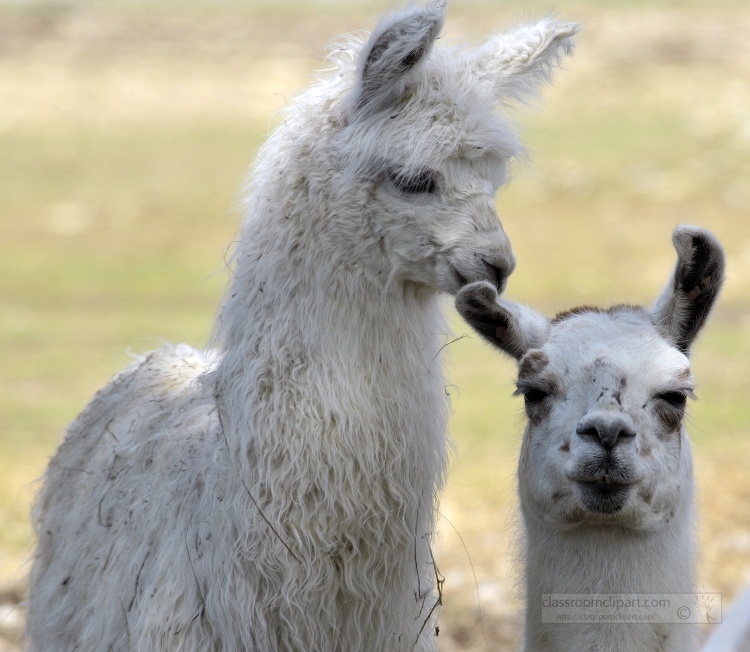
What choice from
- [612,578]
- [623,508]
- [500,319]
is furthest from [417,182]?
[612,578]

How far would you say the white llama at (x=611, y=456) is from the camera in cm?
308

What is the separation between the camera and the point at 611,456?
118 inches

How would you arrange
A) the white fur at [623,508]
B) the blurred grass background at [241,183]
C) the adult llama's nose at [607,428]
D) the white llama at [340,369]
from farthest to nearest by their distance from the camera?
the blurred grass background at [241,183]
the white llama at [340,369]
the white fur at [623,508]
the adult llama's nose at [607,428]

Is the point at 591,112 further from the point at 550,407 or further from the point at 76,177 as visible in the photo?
the point at 550,407

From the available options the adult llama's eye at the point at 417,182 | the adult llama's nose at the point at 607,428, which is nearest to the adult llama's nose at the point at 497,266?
the adult llama's eye at the point at 417,182

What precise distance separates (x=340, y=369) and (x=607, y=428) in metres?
0.78

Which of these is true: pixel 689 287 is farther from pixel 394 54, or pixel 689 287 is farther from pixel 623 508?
pixel 394 54

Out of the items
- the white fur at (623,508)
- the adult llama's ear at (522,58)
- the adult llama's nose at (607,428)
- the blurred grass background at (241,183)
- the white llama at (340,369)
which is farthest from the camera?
the blurred grass background at (241,183)

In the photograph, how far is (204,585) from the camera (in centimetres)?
341

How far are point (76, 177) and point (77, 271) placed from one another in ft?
15.2

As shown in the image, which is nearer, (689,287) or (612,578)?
(612,578)

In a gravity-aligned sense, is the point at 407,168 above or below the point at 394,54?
below

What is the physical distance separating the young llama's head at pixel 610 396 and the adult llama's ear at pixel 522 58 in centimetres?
69

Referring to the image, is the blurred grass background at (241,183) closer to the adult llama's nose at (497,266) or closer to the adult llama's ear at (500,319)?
the adult llama's ear at (500,319)
